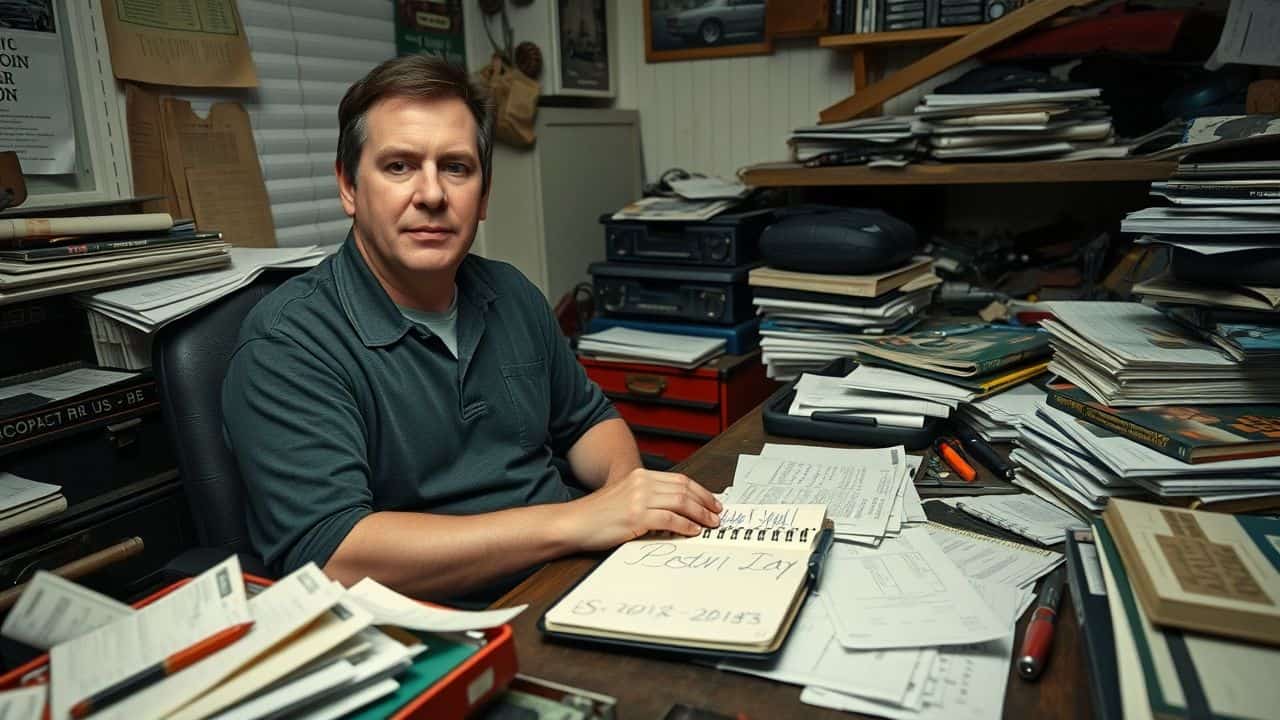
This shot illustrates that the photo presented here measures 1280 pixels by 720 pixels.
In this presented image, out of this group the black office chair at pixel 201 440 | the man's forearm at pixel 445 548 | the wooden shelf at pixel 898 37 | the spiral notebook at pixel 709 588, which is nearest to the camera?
the spiral notebook at pixel 709 588

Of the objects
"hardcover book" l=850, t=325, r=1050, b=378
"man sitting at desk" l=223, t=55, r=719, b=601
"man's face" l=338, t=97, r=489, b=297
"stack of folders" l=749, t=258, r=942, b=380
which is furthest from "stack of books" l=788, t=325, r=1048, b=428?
"man's face" l=338, t=97, r=489, b=297

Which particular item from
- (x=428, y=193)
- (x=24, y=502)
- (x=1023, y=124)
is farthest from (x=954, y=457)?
(x=24, y=502)

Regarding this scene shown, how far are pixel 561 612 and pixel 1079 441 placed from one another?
0.68m

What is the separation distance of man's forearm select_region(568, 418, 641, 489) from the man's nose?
0.50 m

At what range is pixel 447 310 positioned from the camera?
4.36 ft

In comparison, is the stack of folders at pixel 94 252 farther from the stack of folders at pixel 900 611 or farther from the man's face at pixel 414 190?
the stack of folders at pixel 900 611

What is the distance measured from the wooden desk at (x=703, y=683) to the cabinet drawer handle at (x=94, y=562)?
0.88m

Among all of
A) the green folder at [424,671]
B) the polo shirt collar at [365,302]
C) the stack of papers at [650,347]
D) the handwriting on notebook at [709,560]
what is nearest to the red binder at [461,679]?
the green folder at [424,671]

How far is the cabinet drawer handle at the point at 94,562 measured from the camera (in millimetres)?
1242

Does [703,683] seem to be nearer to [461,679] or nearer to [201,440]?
[461,679]

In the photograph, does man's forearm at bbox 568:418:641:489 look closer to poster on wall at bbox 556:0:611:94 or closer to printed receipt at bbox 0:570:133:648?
printed receipt at bbox 0:570:133:648

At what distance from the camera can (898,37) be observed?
2238mm

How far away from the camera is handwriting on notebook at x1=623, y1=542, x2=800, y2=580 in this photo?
0.87 metres

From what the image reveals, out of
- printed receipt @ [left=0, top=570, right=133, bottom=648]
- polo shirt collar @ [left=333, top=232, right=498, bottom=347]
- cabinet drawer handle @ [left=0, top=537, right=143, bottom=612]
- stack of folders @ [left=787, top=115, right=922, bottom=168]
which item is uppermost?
stack of folders @ [left=787, top=115, right=922, bottom=168]
